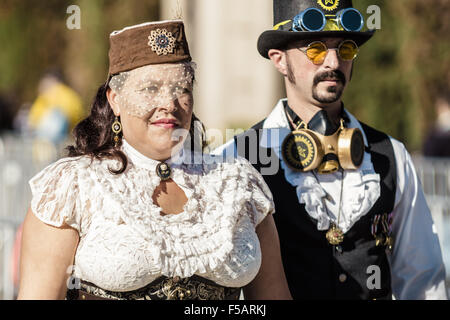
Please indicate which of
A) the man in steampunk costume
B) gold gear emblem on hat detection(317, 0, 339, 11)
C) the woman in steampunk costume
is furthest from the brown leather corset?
gold gear emblem on hat detection(317, 0, 339, 11)

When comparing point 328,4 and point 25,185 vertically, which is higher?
point 328,4

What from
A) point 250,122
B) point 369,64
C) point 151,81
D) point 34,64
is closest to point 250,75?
point 250,122

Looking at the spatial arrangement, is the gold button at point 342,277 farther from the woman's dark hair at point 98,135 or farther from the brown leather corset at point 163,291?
the woman's dark hair at point 98,135

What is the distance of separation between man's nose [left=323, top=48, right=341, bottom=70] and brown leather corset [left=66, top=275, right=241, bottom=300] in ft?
3.39

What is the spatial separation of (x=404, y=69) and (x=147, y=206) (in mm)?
7940

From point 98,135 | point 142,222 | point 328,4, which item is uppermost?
point 328,4

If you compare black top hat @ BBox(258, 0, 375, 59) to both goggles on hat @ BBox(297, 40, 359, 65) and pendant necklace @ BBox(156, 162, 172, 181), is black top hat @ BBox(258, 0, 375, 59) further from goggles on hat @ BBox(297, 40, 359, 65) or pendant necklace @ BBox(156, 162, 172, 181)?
pendant necklace @ BBox(156, 162, 172, 181)

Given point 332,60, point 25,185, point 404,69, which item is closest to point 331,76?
point 332,60

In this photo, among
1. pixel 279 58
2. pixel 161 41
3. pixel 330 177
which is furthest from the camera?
pixel 279 58

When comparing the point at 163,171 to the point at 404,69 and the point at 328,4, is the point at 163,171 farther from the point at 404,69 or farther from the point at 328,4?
the point at 404,69

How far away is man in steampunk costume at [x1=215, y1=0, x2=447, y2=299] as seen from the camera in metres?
3.03

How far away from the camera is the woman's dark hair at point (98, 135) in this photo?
2.57 meters

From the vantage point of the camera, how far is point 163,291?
2432 millimetres

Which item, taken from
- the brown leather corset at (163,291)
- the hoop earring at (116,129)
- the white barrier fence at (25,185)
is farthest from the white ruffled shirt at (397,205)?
the white barrier fence at (25,185)
